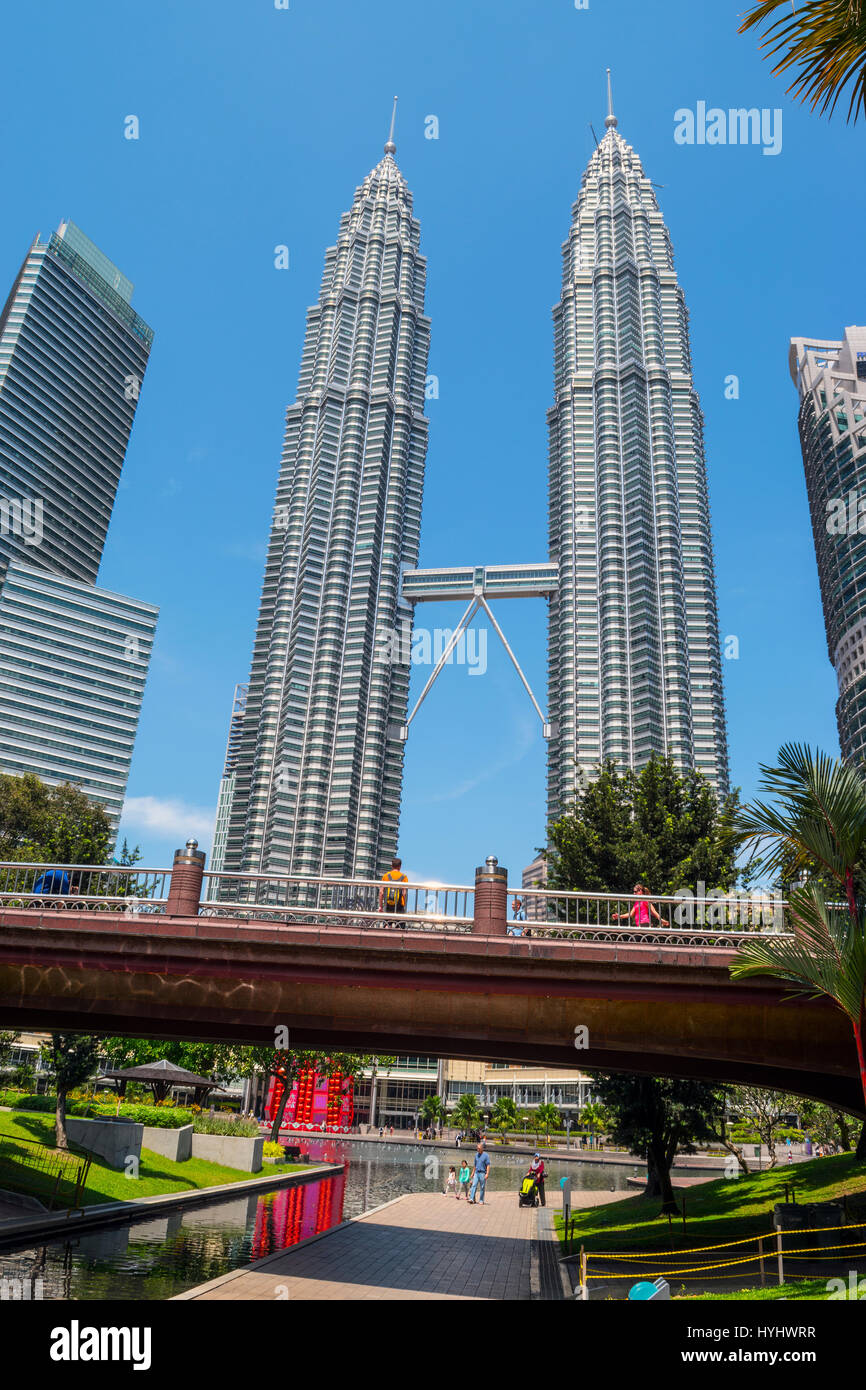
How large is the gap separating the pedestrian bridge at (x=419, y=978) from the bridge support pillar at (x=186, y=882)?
3 cm

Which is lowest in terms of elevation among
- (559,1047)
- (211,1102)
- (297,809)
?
(211,1102)

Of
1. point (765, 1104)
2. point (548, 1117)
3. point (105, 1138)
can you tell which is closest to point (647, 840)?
point (105, 1138)

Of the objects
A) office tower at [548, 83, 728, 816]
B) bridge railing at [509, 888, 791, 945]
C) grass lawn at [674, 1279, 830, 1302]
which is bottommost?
grass lawn at [674, 1279, 830, 1302]

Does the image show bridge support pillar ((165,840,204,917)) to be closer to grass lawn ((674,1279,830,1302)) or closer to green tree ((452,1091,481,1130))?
grass lawn ((674,1279,830,1302))

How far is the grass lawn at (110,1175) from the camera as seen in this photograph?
23938 mm

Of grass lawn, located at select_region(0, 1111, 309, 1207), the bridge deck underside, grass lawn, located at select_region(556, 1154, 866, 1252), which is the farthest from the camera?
grass lawn, located at select_region(0, 1111, 309, 1207)

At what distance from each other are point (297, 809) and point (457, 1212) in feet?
453

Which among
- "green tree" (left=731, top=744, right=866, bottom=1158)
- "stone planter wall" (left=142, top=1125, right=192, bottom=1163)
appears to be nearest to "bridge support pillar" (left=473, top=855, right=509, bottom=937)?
"green tree" (left=731, top=744, right=866, bottom=1158)

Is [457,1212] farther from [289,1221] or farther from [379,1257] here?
[379,1257]

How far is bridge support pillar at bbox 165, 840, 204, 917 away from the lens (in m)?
19.6

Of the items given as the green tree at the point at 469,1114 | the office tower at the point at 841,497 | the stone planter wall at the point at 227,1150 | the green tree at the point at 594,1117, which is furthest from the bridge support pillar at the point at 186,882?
the office tower at the point at 841,497

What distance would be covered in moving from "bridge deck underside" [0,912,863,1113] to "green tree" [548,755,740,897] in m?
11.0
